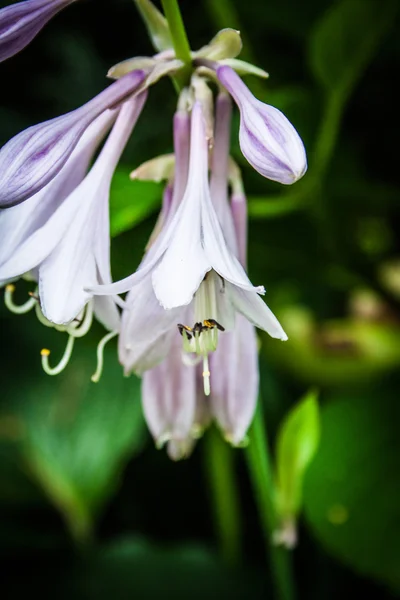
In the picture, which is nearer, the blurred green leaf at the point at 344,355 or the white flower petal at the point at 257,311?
the white flower petal at the point at 257,311

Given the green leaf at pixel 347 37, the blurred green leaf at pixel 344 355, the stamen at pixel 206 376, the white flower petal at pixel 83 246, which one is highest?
the green leaf at pixel 347 37

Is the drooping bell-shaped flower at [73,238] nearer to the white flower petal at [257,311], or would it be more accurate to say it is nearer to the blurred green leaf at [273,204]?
the white flower petal at [257,311]

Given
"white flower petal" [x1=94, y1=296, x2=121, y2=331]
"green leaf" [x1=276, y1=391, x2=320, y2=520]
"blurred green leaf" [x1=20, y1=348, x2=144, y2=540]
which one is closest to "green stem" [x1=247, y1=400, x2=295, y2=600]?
"green leaf" [x1=276, y1=391, x2=320, y2=520]

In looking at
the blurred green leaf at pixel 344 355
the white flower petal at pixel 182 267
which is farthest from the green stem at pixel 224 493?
the white flower petal at pixel 182 267

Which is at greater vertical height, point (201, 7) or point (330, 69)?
point (201, 7)

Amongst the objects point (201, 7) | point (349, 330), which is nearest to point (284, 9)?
point (201, 7)

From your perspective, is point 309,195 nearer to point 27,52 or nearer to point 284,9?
point 284,9
